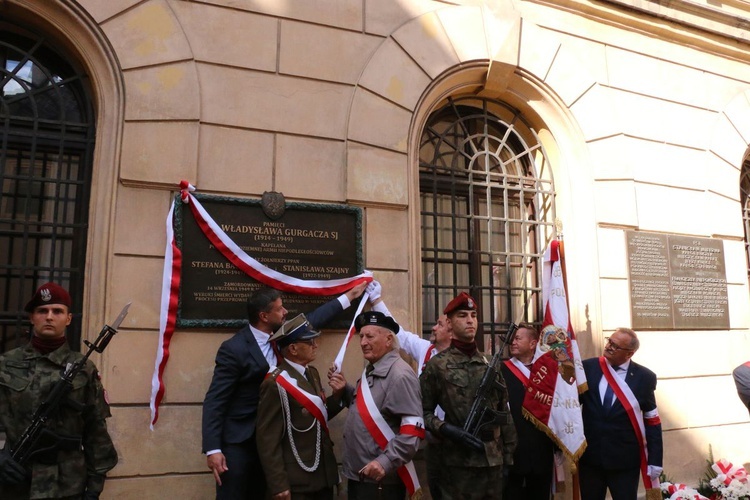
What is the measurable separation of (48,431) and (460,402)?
2.61 meters

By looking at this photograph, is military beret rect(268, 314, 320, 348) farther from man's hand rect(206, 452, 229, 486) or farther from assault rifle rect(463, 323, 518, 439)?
assault rifle rect(463, 323, 518, 439)

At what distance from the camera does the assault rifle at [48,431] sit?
351 centimetres

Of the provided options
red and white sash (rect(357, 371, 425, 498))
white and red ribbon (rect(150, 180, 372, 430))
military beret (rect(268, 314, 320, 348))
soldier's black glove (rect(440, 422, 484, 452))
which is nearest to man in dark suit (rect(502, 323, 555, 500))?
soldier's black glove (rect(440, 422, 484, 452))

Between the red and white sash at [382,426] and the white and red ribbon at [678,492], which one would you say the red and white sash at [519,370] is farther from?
the white and red ribbon at [678,492]

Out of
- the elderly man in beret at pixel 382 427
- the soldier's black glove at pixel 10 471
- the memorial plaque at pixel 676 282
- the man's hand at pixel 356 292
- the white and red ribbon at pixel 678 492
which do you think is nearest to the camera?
the soldier's black glove at pixel 10 471

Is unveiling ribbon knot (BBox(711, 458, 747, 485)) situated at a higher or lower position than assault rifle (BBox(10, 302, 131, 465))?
lower

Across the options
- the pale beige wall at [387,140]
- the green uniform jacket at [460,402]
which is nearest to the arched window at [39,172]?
the pale beige wall at [387,140]

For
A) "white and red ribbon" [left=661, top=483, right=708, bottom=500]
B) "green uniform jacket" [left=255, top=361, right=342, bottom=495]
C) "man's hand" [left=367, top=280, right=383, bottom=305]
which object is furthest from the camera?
"white and red ribbon" [left=661, top=483, right=708, bottom=500]

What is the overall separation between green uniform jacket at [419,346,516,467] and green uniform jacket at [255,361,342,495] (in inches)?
30.6

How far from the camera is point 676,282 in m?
Answer: 7.28

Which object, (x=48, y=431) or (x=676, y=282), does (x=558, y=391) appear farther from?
(x=48, y=431)

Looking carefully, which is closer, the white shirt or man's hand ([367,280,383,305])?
the white shirt

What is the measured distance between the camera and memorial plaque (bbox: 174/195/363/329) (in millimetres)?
5121

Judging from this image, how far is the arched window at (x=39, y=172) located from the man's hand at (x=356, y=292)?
7.23 ft
